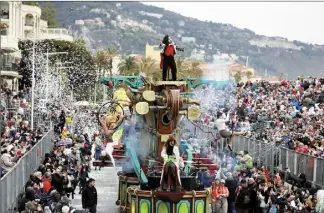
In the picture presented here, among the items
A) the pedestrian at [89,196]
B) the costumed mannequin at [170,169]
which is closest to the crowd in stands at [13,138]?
the pedestrian at [89,196]

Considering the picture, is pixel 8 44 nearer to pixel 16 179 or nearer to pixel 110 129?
pixel 110 129

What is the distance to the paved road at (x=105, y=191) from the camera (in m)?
22.8

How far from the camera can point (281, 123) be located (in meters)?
34.6

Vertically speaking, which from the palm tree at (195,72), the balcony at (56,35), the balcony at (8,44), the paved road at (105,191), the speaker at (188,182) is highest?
the balcony at (56,35)

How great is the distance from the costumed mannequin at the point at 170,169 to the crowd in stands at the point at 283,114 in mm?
7722

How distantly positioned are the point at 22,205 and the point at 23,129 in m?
16.5

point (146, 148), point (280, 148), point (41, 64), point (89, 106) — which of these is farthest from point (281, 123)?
point (41, 64)

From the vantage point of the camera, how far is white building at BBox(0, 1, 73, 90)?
62600mm

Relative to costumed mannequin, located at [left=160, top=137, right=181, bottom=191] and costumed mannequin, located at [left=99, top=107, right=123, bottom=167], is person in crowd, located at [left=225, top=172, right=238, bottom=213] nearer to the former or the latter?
costumed mannequin, located at [left=99, top=107, right=123, bottom=167]

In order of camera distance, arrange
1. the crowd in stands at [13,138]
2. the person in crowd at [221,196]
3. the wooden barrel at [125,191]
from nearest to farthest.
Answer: the person in crowd at [221,196] → the wooden barrel at [125,191] → the crowd in stands at [13,138]

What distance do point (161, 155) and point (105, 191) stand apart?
8.90m

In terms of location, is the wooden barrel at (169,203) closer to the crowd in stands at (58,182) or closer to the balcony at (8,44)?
the crowd in stands at (58,182)

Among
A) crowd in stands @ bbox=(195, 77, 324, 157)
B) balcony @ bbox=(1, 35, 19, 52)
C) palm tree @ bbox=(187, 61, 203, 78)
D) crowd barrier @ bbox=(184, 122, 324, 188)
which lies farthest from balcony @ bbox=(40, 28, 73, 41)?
crowd barrier @ bbox=(184, 122, 324, 188)

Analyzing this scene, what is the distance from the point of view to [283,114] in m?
36.9
